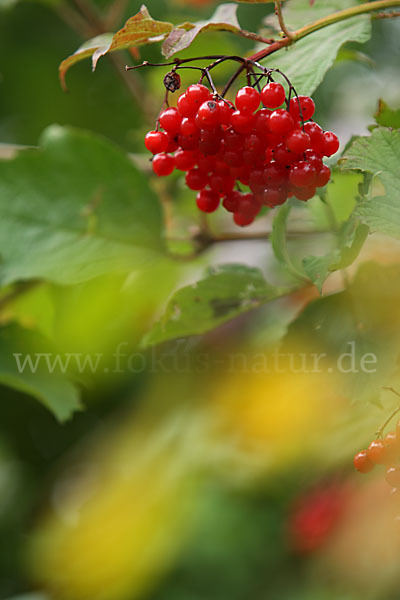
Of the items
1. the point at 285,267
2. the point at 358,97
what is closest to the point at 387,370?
the point at 285,267

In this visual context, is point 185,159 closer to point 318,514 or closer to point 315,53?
point 315,53

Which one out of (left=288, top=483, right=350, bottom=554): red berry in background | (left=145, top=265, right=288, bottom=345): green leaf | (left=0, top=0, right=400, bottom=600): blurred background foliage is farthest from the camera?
(left=288, top=483, right=350, bottom=554): red berry in background

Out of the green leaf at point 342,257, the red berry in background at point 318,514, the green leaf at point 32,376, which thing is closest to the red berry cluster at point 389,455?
the green leaf at point 342,257

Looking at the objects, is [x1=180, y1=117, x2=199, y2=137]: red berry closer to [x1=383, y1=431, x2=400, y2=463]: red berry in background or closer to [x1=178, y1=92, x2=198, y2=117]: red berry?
[x1=178, y1=92, x2=198, y2=117]: red berry

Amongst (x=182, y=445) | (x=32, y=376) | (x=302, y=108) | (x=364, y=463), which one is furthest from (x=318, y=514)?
(x=302, y=108)

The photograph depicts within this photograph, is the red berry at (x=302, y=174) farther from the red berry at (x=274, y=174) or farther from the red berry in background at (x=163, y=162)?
the red berry in background at (x=163, y=162)

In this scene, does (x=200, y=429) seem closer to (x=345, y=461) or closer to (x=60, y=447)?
(x=345, y=461)

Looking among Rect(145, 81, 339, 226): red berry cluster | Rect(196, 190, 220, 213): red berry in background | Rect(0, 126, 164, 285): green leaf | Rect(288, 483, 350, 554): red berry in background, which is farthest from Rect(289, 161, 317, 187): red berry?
Rect(288, 483, 350, 554): red berry in background

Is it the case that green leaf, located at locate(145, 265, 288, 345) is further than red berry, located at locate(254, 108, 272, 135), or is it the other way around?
green leaf, located at locate(145, 265, 288, 345)
